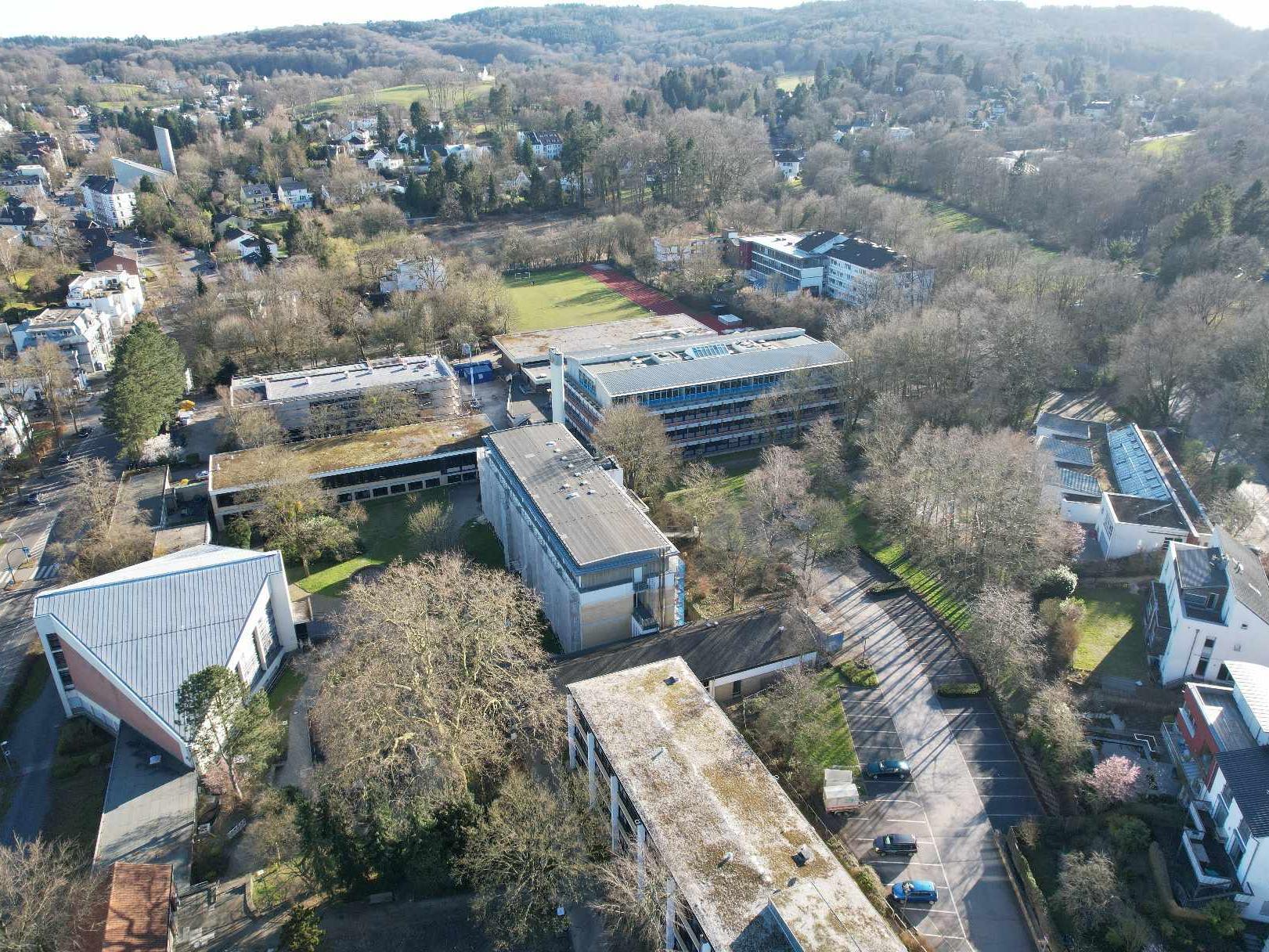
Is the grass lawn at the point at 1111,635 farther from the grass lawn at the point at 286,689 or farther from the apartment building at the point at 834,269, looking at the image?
the grass lawn at the point at 286,689

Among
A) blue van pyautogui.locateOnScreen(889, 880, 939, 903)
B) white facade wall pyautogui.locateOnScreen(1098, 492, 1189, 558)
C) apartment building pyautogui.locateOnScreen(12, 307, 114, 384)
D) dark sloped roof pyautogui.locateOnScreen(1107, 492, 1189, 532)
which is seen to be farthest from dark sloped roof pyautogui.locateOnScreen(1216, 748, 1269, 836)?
apartment building pyautogui.locateOnScreen(12, 307, 114, 384)

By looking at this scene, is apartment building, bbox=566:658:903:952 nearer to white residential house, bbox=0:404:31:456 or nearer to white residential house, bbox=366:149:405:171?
white residential house, bbox=0:404:31:456

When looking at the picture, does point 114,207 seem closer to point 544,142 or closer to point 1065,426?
point 544,142

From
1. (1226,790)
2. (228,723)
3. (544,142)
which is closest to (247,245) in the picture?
(544,142)

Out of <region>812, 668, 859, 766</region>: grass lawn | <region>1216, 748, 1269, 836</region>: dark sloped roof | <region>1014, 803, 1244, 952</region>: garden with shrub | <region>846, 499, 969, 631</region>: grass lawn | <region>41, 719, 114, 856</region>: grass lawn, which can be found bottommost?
<region>41, 719, 114, 856</region>: grass lawn

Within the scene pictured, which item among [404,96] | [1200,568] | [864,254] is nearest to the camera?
[1200,568]
